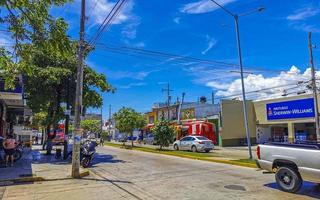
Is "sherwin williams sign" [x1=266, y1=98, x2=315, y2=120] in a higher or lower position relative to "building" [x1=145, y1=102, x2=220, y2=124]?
lower

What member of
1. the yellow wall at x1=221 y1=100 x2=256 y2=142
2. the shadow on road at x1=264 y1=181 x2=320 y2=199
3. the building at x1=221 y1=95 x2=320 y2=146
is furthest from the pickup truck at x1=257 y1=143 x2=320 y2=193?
the yellow wall at x1=221 y1=100 x2=256 y2=142

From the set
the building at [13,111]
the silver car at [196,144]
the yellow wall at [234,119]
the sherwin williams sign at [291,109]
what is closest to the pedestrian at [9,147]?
the building at [13,111]

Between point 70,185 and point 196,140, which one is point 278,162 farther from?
point 196,140

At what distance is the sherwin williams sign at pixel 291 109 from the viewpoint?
37969 millimetres

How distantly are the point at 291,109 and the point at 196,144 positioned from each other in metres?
14.1

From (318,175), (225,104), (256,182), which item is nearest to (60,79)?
(256,182)

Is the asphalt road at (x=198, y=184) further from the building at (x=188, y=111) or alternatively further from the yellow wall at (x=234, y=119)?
the building at (x=188, y=111)

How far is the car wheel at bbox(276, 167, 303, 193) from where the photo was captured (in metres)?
11.0

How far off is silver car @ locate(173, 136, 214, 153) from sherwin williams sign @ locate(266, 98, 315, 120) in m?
12.5

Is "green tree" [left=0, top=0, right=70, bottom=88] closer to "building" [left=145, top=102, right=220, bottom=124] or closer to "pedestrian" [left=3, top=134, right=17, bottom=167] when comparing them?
"pedestrian" [left=3, top=134, right=17, bottom=167]

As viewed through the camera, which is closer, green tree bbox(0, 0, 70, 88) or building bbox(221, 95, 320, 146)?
green tree bbox(0, 0, 70, 88)

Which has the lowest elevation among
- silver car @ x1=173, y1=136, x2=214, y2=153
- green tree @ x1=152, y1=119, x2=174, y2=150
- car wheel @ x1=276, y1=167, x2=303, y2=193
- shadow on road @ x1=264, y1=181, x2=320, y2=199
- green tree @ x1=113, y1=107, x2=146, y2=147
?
shadow on road @ x1=264, y1=181, x2=320, y2=199

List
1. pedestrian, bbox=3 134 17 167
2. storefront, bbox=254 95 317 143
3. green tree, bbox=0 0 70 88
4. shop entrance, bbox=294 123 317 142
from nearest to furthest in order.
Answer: green tree, bbox=0 0 70 88 < pedestrian, bbox=3 134 17 167 < storefront, bbox=254 95 317 143 < shop entrance, bbox=294 123 317 142

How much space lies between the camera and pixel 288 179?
11.2m
